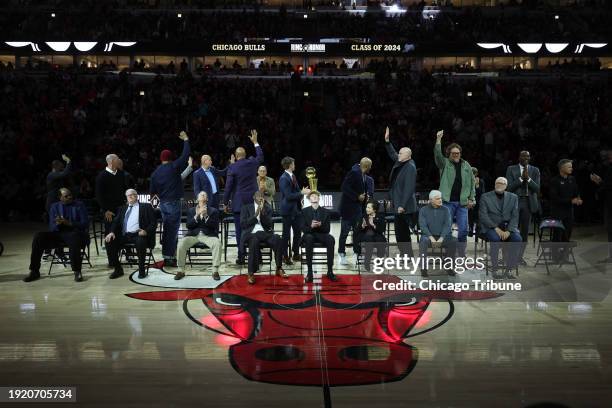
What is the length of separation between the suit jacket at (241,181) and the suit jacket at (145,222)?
122cm

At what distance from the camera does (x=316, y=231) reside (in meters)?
8.27

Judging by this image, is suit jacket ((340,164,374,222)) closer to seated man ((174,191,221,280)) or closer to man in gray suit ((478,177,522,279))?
man in gray suit ((478,177,522,279))

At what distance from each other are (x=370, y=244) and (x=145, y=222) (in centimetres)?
338

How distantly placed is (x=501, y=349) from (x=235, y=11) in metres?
30.9

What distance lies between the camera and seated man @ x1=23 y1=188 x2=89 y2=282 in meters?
8.38

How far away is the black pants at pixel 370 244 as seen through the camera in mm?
7848

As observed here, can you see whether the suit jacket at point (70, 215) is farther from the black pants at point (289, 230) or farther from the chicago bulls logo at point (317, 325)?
the black pants at point (289, 230)

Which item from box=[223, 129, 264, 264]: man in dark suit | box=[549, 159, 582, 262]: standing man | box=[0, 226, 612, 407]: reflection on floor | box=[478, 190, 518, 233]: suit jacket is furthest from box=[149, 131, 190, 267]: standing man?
box=[549, 159, 582, 262]: standing man

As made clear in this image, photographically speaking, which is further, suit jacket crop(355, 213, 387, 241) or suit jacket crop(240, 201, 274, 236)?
suit jacket crop(355, 213, 387, 241)

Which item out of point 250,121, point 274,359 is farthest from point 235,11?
point 274,359

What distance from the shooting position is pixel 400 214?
27.9 ft

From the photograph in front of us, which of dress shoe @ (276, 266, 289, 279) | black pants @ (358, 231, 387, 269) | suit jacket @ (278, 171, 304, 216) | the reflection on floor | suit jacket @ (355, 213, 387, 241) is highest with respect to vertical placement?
suit jacket @ (278, 171, 304, 216)

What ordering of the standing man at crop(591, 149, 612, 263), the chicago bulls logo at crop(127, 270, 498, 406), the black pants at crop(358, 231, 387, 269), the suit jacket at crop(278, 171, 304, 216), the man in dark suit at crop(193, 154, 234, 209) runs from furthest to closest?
the man in dark suit at crop(193, 154, 234, 209), the standing man at crop(591, 149, 612, 263), the suit jacket at crop(278, 171, 304, 216), the black pants at crop(358, 231, 387, 269), the chicago bulls logo at crop(127, 270, 498, 406)

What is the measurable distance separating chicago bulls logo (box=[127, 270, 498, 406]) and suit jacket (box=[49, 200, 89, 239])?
1.37 meters
